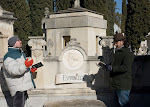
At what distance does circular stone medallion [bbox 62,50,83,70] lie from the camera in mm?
5371

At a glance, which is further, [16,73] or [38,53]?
[38,53]

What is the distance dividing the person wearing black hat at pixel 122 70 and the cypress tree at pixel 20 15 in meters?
15.7

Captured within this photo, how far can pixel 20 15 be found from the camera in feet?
63.1

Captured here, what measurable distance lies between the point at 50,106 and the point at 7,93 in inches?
50.7

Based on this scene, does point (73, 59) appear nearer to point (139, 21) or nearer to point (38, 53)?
point (38, 53)

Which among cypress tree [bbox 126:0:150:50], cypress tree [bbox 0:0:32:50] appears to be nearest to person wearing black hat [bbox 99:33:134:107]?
cypress tree [bbox 0:0:32:50]

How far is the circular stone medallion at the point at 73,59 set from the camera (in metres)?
5.37

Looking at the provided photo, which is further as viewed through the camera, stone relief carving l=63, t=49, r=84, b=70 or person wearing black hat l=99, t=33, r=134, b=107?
stone relief carving l=63, t=49, r=84, b=70

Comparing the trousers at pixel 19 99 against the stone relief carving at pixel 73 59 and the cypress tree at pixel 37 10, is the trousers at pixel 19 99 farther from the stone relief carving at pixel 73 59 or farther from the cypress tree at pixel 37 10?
the cypress tree at pixel 37 10

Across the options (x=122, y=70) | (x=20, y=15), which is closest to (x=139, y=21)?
(x=20, y=15)

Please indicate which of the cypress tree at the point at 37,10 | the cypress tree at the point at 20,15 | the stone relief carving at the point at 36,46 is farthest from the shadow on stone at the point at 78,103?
the cypress tree at the point at 37,10

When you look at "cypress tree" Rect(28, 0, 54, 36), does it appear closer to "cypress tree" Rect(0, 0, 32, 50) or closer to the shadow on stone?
"cypress tree" Rect(0, 0, 32, 50)

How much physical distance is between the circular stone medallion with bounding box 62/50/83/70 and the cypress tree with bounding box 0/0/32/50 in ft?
45.5

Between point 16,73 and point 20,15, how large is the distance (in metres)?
16.7
